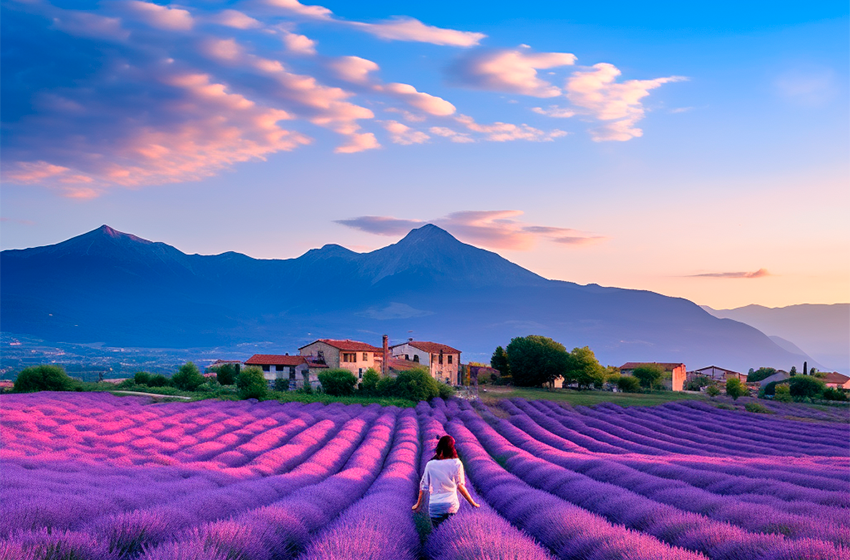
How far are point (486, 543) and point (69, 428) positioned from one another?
18.7 metres

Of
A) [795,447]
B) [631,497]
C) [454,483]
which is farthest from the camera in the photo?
[795,447]

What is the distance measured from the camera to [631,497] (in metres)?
8.13

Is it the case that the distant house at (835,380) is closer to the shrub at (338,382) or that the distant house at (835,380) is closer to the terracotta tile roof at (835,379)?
the terracotta tile roof at (835,379)

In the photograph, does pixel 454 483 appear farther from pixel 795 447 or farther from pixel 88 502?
pixel 795 447

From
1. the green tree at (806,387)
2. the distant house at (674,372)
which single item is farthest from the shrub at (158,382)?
the green tree at (806,387)

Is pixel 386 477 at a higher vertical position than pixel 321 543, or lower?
lower

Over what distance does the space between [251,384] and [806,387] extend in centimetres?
5062

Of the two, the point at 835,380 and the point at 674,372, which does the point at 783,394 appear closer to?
the point at 674,372

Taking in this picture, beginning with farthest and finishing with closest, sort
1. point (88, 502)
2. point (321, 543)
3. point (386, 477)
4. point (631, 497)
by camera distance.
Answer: point (386, 477) < point (631, 497) < point (88, 502) < point (321, 543)

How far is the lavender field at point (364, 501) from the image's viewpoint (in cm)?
461

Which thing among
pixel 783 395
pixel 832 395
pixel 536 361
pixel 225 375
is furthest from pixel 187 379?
pixel 832 395

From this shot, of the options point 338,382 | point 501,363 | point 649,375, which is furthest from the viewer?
point 501,363

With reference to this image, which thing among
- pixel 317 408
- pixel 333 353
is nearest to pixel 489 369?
pixel 333 353

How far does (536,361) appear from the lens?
209ft
